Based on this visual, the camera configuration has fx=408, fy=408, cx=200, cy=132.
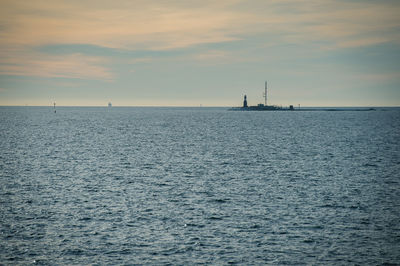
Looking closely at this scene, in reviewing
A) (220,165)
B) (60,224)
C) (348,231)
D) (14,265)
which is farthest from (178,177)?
(14,265)

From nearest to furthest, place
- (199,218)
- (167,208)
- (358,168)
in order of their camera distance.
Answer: (199,218) < (167,208) < (358,168)

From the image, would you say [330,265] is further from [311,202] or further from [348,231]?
[311,202]

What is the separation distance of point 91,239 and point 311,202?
2037cm

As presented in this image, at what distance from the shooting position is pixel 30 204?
120ft

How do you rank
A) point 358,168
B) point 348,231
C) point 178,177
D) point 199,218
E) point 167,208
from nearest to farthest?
point 348,231
point 199,218
point 167,208
point 178,177
point 358,168

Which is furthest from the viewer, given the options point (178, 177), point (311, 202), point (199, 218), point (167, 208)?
point (178, 177)

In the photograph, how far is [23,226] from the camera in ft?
98.4

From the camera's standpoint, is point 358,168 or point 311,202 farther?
point 358,168

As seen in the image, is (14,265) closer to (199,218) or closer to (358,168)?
(199,218)

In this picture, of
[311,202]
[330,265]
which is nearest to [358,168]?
[311,202]

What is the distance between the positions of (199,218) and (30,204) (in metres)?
15.7

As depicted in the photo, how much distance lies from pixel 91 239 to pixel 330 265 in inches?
607

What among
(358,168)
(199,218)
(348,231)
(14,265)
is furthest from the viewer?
(358,168)

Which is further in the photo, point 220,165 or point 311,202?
point 220,165
